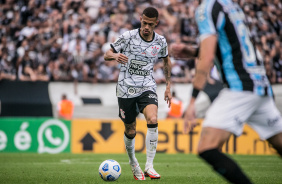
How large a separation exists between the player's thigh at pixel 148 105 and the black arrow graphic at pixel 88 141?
8.34m

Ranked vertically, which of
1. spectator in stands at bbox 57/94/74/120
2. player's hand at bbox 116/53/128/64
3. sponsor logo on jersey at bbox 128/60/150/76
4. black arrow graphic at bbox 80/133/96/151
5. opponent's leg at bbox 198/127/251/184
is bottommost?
black arrow graphic at bbox 80/133/96/151

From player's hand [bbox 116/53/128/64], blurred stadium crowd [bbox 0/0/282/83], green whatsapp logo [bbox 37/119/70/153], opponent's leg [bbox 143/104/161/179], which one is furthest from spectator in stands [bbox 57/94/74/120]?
player's hand [bbox 116/53/128/64]

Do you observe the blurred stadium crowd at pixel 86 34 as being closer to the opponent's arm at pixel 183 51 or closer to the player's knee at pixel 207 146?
the opponent's arm at pixel 183 51

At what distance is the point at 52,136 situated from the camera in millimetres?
16172

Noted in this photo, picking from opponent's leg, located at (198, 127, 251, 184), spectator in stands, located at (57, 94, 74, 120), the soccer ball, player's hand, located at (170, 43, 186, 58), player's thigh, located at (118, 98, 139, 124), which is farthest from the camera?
spectator in stands, located at (57, 94, 74, 120)

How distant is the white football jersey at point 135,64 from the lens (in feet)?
27.7

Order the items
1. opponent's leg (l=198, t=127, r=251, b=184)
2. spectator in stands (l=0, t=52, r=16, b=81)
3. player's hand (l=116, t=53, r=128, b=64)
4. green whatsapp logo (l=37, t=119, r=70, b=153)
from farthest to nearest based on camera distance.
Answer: spectator in stands (l=0, t=52, r=16, b=81)
green whatsapp logo (l=37, t=119, r=70, b=153)
player's hand (l=116, t=53, r=128, b=64)
opponent's leg (l=198, t=127, r=251, b=184)

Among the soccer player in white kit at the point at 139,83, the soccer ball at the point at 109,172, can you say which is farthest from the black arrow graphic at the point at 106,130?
the soccer ball at the point at 109,172

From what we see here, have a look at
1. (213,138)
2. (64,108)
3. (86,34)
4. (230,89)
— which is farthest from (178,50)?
(86,34)

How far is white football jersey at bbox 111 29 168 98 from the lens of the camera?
8.45m

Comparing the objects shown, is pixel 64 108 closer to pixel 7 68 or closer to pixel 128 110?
pixel 7 68

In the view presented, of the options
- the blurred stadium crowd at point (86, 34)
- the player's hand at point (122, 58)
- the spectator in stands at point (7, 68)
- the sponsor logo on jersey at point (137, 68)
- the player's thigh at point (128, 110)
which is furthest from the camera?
the blurred stadium crowd at point (86, 34)

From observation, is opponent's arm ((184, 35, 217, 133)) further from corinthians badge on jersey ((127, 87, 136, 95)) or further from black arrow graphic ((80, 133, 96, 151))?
black arrow graphic ((80, 133, 96, 151))

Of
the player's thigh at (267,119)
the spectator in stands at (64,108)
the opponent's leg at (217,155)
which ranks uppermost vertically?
the player's thigh at (267,119)
